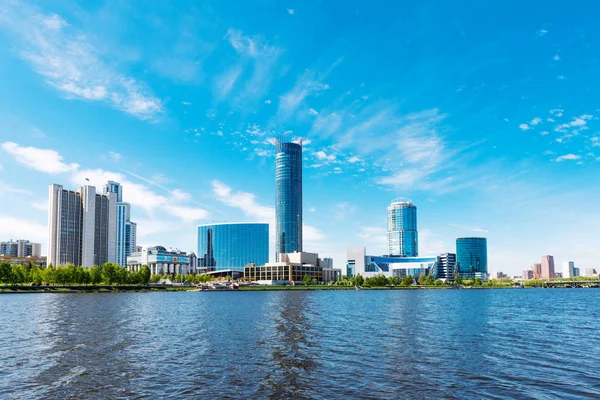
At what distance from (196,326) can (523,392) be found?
177ft

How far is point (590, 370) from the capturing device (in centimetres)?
4381

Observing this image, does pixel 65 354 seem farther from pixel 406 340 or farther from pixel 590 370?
pixel 590 370

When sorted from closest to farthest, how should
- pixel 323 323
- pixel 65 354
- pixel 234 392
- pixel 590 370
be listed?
pixel 234 392, pixel 590 370, pixel 65 354, pixel 323 323

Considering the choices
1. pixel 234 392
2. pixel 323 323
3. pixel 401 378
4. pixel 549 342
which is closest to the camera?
pixel 234 392

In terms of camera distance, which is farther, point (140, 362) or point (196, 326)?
point (196, 326)

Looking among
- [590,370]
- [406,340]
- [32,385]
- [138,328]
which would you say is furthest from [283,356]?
[138,328]

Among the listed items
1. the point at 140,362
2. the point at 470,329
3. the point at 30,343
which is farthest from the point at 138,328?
the point at 470,329

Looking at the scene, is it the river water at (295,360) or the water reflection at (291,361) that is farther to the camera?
the water reflection at (291,361)

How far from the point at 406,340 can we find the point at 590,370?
22.0 meters

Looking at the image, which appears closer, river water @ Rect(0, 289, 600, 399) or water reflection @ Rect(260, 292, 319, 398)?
river water @ Rect(0, 289, 600, 399)

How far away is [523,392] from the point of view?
35938 mm

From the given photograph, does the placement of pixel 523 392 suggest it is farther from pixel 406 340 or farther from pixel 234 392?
pixel 406 340

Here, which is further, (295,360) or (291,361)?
(295,360)

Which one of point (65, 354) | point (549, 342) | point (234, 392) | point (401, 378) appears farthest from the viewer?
point (549, 342)
